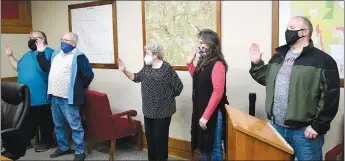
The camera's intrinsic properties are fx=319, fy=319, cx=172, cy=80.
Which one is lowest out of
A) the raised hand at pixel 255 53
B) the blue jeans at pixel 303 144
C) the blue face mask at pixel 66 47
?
the blue jeans at pixel 303 144

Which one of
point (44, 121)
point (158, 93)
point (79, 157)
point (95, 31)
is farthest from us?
point (95, 31)

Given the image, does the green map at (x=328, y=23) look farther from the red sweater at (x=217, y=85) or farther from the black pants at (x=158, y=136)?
the black pants at (x=158, y=136)

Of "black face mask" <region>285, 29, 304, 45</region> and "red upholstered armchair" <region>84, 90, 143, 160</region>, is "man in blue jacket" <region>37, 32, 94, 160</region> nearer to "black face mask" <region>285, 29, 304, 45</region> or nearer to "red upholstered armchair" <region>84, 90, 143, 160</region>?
"red upholstered armchair" <region>84, 90, 143, 160</region>

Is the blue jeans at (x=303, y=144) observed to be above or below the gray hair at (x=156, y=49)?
below

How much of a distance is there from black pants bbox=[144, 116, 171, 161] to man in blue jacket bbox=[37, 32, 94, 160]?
29.6 inches

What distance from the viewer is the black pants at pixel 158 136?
8.03 ft

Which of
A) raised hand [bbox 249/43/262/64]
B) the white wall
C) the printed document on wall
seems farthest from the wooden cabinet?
raised hand [bbox 249/43/262/64]

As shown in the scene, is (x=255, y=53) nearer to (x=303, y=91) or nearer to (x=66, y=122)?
(x=303, y=91)

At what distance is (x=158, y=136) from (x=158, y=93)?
34cm

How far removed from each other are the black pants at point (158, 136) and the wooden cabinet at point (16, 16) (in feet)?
8.04

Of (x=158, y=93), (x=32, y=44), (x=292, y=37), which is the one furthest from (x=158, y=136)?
(x=32, y=44)

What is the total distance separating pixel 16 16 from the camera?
3.97 metres

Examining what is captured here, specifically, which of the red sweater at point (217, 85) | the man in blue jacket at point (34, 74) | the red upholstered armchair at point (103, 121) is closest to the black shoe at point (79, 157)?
the red upholstered armchair at point (103, 121)

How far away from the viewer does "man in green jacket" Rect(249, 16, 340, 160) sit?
1.58 m
